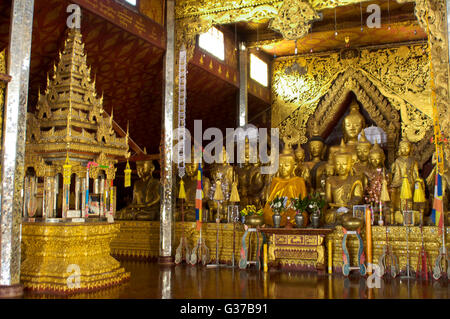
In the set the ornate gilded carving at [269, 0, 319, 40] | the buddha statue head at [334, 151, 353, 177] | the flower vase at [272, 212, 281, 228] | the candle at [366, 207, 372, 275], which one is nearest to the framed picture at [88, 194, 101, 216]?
the flower vase at [272, 212, 281, 228]

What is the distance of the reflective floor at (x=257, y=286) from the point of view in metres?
4.94

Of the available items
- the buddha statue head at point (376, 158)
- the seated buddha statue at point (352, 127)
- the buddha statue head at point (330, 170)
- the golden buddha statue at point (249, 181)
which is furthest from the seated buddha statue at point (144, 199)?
the buddha statue head at point (376, 158)

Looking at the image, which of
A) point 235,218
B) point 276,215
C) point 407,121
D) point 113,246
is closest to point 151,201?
point 113,246

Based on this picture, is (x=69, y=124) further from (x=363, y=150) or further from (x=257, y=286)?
(x=363, y=150)

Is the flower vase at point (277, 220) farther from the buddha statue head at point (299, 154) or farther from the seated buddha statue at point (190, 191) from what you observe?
the buddha statue head at point (299, 154)

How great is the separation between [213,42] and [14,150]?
6.01m

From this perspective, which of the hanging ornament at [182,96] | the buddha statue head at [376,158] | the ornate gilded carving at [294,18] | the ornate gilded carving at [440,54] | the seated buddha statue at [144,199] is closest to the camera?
the ornate gilded carving at [440,54]

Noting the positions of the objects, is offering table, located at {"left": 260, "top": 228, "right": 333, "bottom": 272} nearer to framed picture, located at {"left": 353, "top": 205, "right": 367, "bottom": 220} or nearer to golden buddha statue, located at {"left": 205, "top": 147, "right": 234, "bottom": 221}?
framed picture, located at {"left": 353, "top": 205, "right": 367, "bottom": 220}

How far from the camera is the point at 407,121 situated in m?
9.97

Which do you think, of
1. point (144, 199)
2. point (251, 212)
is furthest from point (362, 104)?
point (144, 199)

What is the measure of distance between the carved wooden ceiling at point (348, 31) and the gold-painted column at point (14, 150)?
20.2 ft

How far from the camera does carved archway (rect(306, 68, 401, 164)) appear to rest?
10.0 meters

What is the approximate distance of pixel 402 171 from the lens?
7996 millimetres
